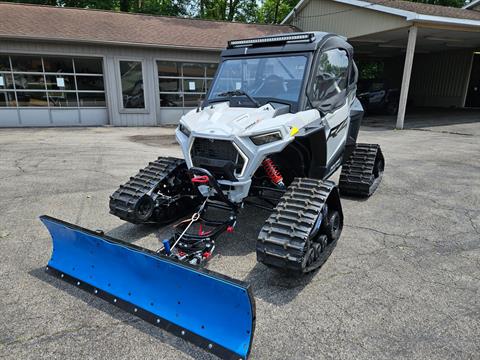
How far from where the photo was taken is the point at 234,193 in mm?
3779

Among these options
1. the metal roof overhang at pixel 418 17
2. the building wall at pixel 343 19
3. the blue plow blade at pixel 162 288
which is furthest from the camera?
the building wall at pixel 343 19

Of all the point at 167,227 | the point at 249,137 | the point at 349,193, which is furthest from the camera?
the point at 349,193

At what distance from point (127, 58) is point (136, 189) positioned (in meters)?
12.7

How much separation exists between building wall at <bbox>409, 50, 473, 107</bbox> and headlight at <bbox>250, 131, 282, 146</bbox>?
23858mm

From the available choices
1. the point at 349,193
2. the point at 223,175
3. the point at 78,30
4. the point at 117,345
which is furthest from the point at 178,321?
the point at 78,30

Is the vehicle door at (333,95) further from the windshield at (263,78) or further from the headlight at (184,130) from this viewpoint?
the headlight at (184,130)

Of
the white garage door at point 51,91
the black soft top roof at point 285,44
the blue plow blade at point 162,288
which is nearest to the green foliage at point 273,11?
the white garage door at point 51,91

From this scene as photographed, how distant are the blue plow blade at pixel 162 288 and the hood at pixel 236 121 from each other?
4.76 feet

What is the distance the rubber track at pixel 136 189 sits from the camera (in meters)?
4.19

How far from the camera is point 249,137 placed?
360 centimetres

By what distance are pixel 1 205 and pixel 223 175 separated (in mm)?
4096

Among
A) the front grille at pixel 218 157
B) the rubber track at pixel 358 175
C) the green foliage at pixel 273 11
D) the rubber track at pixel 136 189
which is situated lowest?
the rubber track at pixel 358 175

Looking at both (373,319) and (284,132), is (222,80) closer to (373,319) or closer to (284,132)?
(284,132)

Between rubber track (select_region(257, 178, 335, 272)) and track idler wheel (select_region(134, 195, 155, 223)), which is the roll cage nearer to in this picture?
rubber track (select_region(257, 178, 335, 272))
